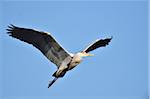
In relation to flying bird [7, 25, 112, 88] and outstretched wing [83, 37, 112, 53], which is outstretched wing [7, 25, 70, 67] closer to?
flying bird [7, 25, 112, 88]

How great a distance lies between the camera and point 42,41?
9141 millimetres

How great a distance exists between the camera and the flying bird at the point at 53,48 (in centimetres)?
902

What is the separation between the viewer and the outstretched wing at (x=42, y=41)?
9055 millimetres

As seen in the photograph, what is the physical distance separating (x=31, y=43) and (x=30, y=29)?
0.29m

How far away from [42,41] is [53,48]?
20 centimetres

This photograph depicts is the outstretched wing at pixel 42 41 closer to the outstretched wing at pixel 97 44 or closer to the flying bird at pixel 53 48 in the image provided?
the flying bird at pixel 53 48

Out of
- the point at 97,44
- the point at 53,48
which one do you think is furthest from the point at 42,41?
the point at 97,44

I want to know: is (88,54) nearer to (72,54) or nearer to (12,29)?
(72,54)

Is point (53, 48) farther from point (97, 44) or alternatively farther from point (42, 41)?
point (97, 44)

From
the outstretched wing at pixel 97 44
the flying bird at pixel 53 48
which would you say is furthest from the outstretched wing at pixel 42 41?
the outstretched wing at pixel 97 44

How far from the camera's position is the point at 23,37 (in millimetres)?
9172

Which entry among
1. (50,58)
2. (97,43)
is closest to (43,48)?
(50,58)

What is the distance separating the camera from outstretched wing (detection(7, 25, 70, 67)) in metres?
9.05

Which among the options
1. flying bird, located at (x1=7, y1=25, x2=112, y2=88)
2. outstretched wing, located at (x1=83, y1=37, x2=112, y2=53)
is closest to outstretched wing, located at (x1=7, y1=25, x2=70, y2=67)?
flying bird, located at (x1=7, y1=25, x2=112, y2=88)
